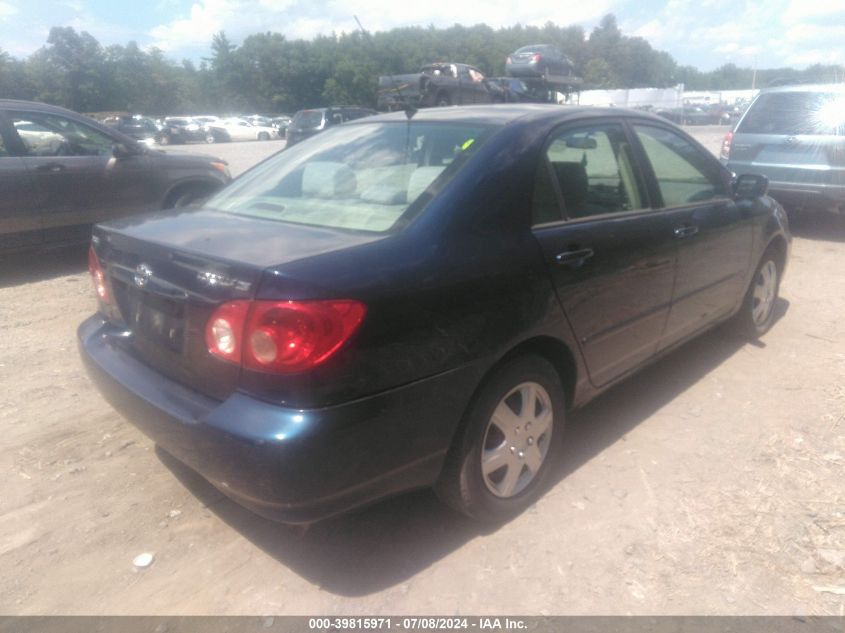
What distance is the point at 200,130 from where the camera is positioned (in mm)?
39906

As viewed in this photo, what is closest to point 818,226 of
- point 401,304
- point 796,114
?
point 796,114

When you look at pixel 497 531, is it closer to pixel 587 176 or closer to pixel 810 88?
Answer: pixel 587 176

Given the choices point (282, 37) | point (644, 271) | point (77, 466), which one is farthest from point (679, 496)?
point (282, 37)

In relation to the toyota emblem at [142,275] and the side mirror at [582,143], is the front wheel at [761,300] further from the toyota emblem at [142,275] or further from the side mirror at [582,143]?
the toyota emblem at [142,275]

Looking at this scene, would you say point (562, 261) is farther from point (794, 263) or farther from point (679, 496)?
point (794, 263)

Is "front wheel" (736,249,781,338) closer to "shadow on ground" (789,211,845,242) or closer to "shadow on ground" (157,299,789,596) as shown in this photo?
"shadow on ground" (157,299,789,596)

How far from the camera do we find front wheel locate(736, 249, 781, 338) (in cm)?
449

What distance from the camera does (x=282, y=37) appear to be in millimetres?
86562

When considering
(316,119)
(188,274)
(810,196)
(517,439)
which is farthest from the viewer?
(316,119)

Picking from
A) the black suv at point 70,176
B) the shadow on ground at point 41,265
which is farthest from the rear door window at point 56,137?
the shadow on ground at point 41,265

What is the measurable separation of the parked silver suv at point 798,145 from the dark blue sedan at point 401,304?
195 inches

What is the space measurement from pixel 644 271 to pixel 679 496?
1046 mm

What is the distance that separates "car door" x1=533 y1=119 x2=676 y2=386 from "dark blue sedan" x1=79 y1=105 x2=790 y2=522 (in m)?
0.01

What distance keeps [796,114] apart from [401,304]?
758cm
